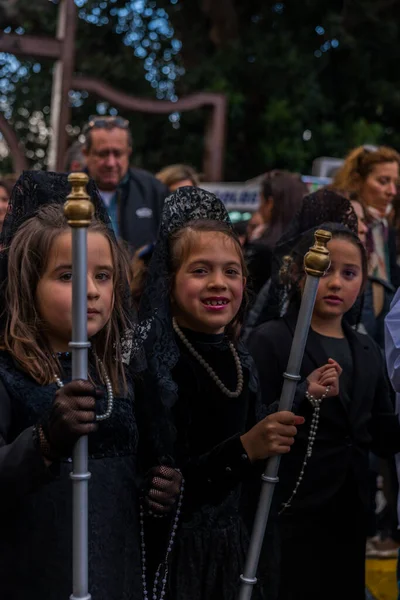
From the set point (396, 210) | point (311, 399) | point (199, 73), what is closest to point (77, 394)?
point (311, 399)

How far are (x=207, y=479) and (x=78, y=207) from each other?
3.82 ft

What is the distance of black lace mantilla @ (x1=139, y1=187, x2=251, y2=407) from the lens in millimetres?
3023

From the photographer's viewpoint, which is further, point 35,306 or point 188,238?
point 188,238

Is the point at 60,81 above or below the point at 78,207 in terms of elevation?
above

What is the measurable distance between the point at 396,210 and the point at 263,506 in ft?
11.9

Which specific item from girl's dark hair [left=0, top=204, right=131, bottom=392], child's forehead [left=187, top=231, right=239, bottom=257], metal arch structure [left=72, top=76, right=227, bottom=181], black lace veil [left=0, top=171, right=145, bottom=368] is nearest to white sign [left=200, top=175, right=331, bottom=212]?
metal arch structure [left=72, top=76, right=227, bottom=181]

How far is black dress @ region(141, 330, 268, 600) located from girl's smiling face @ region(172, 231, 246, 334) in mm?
108

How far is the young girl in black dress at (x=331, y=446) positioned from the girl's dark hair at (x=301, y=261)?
1 centimetres

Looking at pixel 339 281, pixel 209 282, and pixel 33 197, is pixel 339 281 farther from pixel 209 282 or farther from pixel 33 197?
pixel 33 197

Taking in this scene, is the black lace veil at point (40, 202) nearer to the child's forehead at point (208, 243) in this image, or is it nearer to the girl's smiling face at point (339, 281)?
the child's forehead at point (208, 243)

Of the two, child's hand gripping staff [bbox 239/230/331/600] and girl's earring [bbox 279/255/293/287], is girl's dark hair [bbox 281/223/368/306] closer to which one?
girl's earring [bbox 279/255/293/287]

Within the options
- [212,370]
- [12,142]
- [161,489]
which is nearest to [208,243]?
[212,370]

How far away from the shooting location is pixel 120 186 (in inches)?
236

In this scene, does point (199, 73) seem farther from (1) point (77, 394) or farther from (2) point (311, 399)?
(1) point (77, 394)
